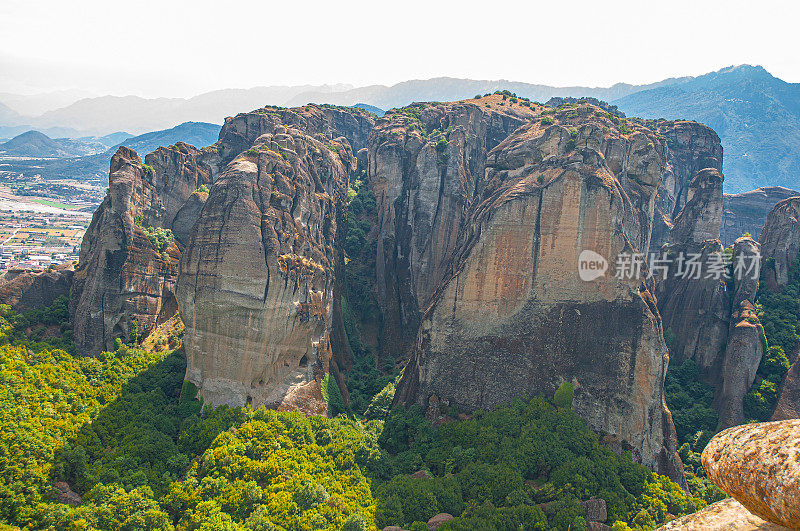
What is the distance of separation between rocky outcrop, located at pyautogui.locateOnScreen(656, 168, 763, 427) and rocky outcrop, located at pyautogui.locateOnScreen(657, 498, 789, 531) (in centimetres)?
3992

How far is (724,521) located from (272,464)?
23215 millimetres

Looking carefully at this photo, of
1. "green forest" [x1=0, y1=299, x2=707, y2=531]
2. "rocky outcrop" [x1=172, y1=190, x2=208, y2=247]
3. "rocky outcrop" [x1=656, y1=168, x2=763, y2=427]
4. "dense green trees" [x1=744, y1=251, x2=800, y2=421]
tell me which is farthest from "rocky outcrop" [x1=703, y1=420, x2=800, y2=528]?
"rocky outcrop" [x1=172, y1=190, x2=208, y2=247]

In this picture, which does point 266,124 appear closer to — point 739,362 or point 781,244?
point 739,362

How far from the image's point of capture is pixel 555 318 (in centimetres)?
3222

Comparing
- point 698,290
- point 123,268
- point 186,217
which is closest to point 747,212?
point 698,290

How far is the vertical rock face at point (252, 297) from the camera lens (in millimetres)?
31938

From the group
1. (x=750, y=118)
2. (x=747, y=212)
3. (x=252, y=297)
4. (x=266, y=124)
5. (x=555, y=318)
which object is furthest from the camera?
(x=750, y=118)

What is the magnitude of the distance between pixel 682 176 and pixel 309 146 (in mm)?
58577

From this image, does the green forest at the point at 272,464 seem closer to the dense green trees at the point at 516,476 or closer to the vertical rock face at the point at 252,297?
the dense green trees at the point at 516,476

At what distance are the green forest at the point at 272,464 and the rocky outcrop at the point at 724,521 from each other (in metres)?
16.2

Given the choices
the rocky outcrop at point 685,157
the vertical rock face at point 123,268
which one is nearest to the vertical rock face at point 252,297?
the vertical rock face at point 123,268

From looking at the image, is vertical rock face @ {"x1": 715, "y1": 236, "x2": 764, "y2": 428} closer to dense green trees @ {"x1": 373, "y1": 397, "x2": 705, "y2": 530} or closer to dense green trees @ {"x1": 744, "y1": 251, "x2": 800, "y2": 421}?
dense green trees @ {"x1": 744, "y1": 251, "x2": 800, "y2": 421}

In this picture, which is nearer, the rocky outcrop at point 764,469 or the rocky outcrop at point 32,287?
the rocky outcrop at point 764,469

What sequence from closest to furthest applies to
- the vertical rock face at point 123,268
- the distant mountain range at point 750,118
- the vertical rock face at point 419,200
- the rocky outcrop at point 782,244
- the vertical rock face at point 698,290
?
the vertical rock face at point 123,268 → the vertical rock face at point 698,290 → the rocky outcrop at point 782,244 → the vertical rock face at point 419,200 → the distant mountain range at point 750,118
